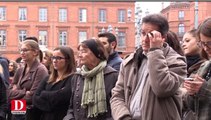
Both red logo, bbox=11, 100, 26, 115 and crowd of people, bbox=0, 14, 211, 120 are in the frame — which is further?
red logo, bbox=11, 100, 26, 115

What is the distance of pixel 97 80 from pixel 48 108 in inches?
33.6

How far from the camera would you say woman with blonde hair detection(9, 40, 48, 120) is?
18.8 ft

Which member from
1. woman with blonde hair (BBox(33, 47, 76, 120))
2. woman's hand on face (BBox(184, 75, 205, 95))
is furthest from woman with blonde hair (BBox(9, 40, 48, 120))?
woman's hand on face (BBox(184, 75, 205, 95))

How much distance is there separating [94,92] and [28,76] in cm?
162

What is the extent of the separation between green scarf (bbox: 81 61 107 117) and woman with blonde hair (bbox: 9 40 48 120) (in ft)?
4.08

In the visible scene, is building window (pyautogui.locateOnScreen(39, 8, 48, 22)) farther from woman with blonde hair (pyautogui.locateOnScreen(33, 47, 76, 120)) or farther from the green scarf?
the green scarf

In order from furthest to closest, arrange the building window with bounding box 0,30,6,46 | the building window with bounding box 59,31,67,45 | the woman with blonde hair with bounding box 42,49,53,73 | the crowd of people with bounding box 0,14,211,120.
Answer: the building window with bounding box 59,31,67,45, the building window with bounding box 0,30,6,46, the woman with blonde hair with bounding box 42,49,53,73, the crowd of people with bounding box 0,14,211,120

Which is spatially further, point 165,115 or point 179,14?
point 179,14

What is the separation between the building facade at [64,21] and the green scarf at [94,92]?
49.2 metres

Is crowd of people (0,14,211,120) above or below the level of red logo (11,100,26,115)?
above

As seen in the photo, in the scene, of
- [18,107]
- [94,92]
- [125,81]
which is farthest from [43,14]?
[125,81]

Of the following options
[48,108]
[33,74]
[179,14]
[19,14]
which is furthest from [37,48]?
[179,14]

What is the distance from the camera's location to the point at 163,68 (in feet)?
11.0

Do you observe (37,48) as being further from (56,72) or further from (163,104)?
(163,104)
